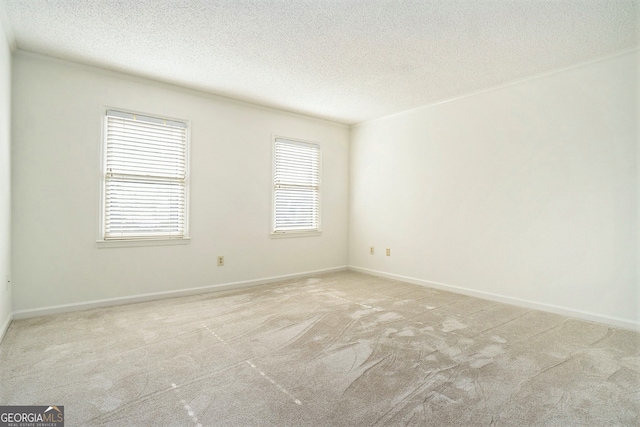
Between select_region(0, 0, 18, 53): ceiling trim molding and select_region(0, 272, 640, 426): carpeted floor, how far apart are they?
Answer: 2.45 metres

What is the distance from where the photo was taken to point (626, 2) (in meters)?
2.34

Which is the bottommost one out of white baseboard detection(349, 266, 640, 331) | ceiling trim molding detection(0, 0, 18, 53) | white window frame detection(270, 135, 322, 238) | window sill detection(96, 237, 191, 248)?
white baseboard detection(349, 266, 640, 331)

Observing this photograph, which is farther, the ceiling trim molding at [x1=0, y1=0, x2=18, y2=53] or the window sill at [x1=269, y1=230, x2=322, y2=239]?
the window sill at [x1=269, y1=230, x2=322, y2=239]

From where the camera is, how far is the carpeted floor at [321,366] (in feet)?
5.78

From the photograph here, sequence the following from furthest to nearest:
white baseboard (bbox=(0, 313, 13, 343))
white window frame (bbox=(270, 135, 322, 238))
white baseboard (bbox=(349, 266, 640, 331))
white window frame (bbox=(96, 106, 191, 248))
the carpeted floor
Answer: white window frame (bbox=(270, 135, 322, 238)), white window frame (bbox=(96, 106, 191, 248)), white baseboard (bbox=(349, 266, 640, 331)), white baseboard (bbox=(0, 313, 13, 343)), the carpeted floor

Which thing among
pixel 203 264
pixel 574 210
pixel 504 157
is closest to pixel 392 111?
pixel 504 157

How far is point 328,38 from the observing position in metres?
2.83

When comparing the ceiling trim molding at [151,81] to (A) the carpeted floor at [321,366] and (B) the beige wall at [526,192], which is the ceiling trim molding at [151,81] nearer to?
(B) the beige wall at [526,192]

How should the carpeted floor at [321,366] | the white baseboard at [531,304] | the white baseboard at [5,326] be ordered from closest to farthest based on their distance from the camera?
the carpeted floor at [321,366] < the white baseboard at [5,326] < the white baseboard at [531,304]

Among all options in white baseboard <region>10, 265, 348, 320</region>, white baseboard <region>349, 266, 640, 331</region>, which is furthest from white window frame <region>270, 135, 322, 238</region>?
white baseboard <region>349, 266, 640, 331</region>

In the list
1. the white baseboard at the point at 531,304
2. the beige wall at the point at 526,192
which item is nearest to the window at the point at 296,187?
the beige wall at the point at 526,192

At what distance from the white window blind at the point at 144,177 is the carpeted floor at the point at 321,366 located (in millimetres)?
885

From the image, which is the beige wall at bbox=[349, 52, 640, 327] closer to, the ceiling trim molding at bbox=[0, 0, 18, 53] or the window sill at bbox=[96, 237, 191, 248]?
the window sill at bbox=[96, 237, 191, 248]

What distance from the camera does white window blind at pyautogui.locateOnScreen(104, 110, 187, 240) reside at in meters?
3.58
